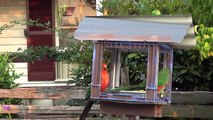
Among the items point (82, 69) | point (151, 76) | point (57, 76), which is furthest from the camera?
point (57, 76)

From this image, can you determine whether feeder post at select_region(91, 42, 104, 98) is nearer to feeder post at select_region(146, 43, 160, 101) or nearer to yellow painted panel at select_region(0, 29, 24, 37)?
feeder post at select_region(146, 43, 160, 101)

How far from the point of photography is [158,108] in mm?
3734

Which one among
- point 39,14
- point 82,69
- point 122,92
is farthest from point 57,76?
point 122,92

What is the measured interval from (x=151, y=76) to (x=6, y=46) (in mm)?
6517

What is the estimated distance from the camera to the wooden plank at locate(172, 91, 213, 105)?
5.50 meters

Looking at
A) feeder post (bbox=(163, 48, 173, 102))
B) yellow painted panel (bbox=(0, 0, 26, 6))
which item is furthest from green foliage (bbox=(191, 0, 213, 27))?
yellow painted panel (bbox=(0, 0, 26, 6))

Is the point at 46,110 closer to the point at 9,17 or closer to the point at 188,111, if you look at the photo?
the point at 188,111

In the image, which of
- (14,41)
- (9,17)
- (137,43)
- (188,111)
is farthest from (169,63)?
(9,17)

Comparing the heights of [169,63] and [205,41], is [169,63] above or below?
below

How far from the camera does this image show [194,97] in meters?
5.52

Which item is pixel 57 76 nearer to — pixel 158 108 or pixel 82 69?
pixel 82 69

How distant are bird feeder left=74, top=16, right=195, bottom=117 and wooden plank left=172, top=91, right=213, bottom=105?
166 centimetres

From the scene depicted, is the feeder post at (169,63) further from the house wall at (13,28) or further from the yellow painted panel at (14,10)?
the yellow painted panel at (14,10)

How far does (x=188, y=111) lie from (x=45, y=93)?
1893mm
